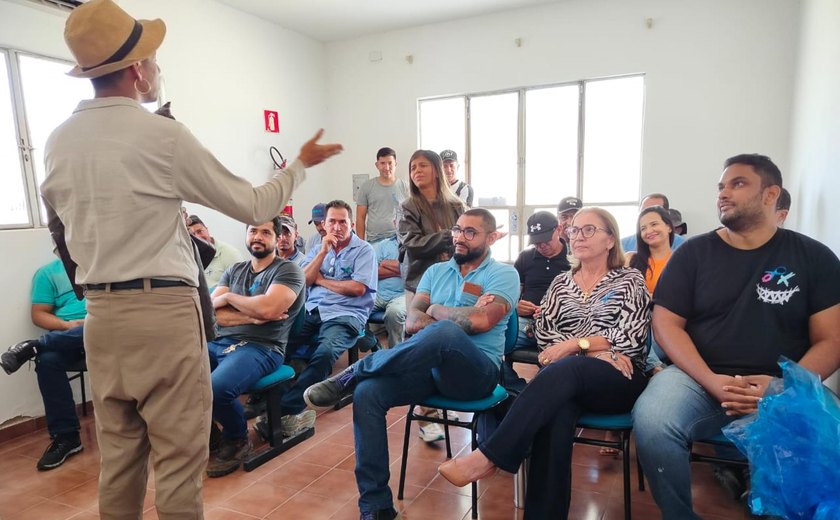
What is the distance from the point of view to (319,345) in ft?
9.98

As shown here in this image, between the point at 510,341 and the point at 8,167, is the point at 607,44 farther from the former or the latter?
the point at 8,167

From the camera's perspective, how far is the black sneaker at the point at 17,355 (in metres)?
2.70

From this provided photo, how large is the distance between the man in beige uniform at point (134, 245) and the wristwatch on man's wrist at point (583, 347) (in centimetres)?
129

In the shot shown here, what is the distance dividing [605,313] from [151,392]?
1.64 meters

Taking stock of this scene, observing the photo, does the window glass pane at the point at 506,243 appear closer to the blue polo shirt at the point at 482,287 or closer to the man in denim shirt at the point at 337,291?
the man in denim shirt at the point at 337,291

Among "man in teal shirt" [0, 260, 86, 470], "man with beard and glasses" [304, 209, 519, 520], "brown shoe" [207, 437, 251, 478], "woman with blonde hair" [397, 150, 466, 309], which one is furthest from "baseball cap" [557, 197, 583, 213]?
"man in teal shirt" [0, 260, 86, 470]

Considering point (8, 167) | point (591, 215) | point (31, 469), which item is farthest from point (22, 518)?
point (591, 215)

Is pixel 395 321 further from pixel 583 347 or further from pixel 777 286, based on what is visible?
pixel 777 286

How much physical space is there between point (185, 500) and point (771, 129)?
5.11m

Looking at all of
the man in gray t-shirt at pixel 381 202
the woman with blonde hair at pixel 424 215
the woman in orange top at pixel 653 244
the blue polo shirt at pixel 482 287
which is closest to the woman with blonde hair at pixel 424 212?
the woman with blonde hair at pixel 424 215

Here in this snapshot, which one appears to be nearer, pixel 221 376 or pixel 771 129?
pixel 221 376

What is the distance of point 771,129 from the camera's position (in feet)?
14.4

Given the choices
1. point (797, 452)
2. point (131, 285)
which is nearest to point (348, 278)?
point (131, 285)

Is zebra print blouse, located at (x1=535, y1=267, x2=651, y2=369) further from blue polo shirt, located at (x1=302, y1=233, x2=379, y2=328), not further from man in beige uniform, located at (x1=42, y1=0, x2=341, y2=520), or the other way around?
blue polo shirt, located at (x1=302, y1=233, x2=379, y2=328)
